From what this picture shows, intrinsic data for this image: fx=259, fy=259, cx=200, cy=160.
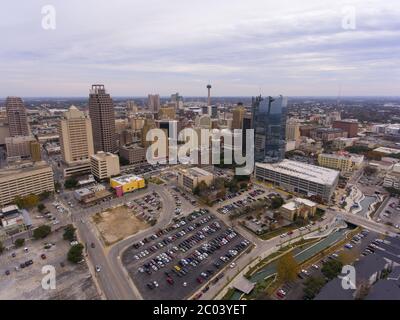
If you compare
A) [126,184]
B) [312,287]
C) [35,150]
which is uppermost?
[35,150]

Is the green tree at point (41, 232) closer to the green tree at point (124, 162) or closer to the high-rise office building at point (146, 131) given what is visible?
the green tree at point (124, 162)

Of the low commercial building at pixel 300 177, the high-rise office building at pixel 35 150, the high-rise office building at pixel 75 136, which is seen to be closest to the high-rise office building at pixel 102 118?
the high-rise office building at pixel 75 136

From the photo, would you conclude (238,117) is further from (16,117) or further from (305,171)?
(16,117)

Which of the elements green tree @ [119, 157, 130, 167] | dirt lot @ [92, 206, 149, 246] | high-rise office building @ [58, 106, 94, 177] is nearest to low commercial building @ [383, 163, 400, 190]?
dirt lot @ [92, 206, 149, 246]

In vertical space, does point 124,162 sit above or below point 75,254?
above

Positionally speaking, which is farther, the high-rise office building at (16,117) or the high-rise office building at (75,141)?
the high-rise office building at (16,117)

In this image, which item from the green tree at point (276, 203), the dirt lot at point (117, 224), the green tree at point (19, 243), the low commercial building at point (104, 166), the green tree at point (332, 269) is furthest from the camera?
the low commercial building at point (104, 166)

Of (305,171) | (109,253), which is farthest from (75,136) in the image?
(305,171)
